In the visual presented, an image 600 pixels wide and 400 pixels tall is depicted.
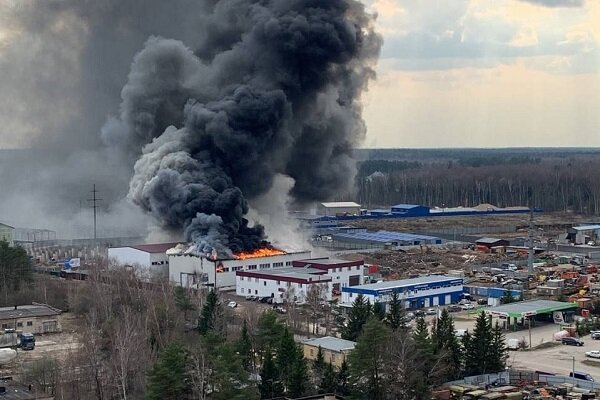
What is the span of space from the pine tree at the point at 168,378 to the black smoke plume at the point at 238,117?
19.0m

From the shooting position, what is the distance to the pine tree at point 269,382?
21156 millimetres

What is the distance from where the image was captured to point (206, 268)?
38250mm

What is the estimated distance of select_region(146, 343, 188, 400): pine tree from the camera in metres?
19.4

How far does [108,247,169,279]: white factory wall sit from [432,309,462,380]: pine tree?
17166mm

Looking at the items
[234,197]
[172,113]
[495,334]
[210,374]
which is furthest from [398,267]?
[210,374]

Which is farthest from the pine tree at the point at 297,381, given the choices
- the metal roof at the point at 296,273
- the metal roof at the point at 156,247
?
the metal roof at the point at 156,247

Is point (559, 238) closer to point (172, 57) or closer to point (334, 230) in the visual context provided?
point (334, 230)

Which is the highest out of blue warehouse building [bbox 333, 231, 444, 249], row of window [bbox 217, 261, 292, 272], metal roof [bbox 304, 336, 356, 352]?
blue warehouse building [bbox 333, 231, 444, 249]

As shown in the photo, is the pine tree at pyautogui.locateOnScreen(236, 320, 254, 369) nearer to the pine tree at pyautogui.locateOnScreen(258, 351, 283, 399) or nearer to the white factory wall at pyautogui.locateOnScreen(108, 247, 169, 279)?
the pine tree at pyautogui.locateOnScreen(258, 351, 283, 399)

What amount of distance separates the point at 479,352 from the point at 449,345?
0.79 metres

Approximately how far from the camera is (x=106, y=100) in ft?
209

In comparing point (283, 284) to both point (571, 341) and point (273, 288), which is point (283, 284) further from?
point (571, 341)

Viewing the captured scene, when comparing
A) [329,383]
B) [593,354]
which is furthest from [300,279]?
[329,383]

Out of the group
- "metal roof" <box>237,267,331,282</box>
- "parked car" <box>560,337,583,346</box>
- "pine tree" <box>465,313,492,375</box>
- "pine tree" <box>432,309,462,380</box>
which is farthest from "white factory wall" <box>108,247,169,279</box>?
"pine tree" <box>465,313,492,375</box>
